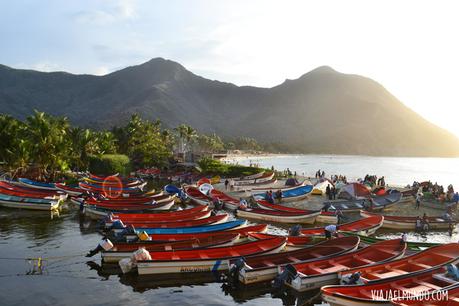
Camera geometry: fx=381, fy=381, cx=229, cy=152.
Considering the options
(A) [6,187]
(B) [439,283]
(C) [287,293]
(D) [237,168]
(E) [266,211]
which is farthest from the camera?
(D) [237,168]

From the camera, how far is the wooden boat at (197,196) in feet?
138

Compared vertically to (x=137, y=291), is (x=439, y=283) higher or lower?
higher

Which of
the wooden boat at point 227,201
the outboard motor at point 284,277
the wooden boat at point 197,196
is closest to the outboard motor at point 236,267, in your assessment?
the outboard motor at point 284,277

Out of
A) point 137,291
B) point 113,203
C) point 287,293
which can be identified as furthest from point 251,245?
point 113,203

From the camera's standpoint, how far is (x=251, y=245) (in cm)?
2217

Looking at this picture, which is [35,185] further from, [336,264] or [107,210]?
[336,264]

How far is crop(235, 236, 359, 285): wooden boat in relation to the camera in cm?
1889

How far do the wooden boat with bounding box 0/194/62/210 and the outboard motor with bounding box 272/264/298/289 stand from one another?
88.8ft

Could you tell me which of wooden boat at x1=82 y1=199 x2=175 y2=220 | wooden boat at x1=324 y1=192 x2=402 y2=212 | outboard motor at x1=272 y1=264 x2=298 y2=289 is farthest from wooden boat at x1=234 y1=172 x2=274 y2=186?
outboard motor at x1=272 y1=264 x2=298 y2=289

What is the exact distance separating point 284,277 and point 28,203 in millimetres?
29406

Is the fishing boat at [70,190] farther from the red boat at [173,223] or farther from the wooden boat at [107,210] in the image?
the red boat at [173,223]

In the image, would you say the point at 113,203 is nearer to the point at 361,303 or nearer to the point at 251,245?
the point at 251,245

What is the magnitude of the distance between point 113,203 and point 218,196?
11632 millimetres

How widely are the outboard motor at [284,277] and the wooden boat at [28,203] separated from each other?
88.8 ft
